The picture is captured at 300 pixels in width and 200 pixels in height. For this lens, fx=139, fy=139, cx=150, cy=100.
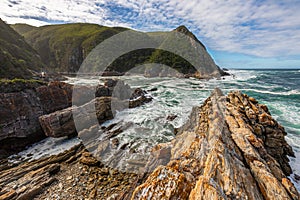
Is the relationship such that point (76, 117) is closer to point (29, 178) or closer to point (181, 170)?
point (29, 178)

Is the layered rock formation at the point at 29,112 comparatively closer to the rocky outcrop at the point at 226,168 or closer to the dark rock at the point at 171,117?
the dark rock at the point at 171,117

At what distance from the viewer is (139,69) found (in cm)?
8194

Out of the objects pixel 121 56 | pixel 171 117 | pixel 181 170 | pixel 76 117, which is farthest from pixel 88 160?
pixel 121 56

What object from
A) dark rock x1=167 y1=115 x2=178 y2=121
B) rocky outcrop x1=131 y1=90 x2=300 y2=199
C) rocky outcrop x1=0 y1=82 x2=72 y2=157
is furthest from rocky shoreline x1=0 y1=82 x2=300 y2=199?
dark rock x1=167 y1=115 x2=178 y2=121

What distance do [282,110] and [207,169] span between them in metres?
19.9

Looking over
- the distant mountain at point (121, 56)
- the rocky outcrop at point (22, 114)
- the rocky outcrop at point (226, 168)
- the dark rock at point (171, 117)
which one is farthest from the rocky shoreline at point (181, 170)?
the distant mountain at point (121, 56)

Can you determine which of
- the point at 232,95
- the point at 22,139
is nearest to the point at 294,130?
the point at 232,95

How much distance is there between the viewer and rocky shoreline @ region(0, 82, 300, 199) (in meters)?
3.92

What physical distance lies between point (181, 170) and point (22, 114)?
12.3 m

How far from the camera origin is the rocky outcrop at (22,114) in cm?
970

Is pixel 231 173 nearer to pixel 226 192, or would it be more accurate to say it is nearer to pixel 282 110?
pixel 226 192

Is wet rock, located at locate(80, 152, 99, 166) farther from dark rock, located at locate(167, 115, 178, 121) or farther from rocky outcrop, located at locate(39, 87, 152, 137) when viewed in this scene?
dark rock, located at locate(167, 115, 178, 121)

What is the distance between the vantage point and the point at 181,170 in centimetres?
473

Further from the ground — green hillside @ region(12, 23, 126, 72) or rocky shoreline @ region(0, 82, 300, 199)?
green hillside @ region(12, 23, 126, 72)
